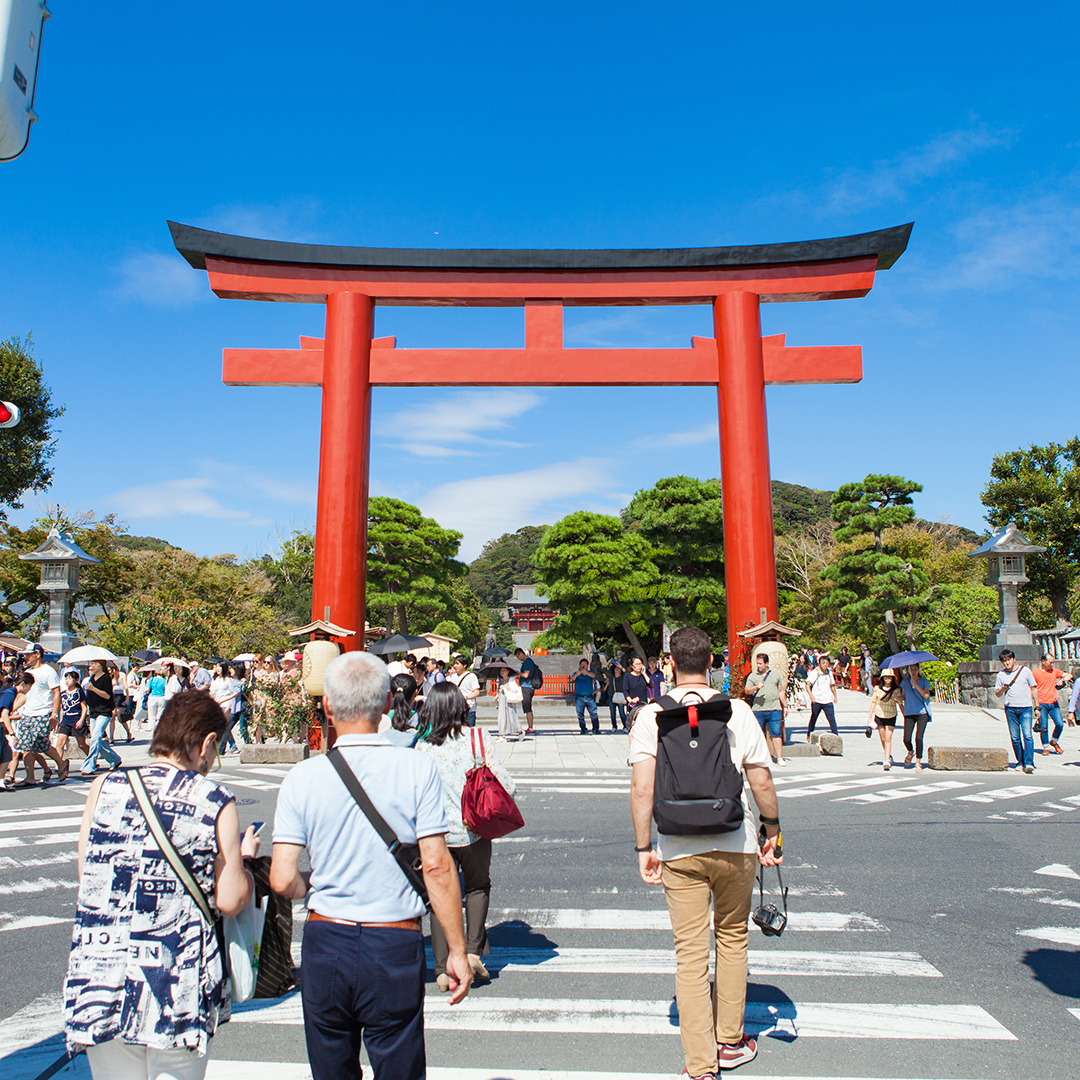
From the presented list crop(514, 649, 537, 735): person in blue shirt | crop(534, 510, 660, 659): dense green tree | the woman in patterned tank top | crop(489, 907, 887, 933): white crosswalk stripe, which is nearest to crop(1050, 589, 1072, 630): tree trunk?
crop(534, 510, 660, 659): dense green tree

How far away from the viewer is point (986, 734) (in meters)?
16.4

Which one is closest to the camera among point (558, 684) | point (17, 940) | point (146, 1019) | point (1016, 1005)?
point (146, 1019)

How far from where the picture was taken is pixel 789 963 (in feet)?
14.3

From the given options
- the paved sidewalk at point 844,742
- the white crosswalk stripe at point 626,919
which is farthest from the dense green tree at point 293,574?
the white crosswalk stripe at point 626,919

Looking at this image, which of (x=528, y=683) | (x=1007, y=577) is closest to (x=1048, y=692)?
(x=528, y=683)

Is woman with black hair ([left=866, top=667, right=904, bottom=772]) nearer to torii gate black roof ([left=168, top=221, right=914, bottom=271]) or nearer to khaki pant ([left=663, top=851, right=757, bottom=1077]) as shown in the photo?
torii gate black roof ([left=168, top=221, right=914, bottom=271])

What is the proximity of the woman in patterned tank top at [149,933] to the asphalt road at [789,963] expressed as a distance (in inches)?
46.4

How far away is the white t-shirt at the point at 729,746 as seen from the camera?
3.23 m

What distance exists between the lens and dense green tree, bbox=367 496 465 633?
1380 inches

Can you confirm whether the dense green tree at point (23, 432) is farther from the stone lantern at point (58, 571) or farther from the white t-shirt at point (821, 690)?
the white t-shirt at point (821, 690)

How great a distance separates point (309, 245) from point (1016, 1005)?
45.7 ft

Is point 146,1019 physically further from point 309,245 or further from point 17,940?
point 309,245

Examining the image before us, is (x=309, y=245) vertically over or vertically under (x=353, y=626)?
over

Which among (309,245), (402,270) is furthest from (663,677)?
(309,245)
